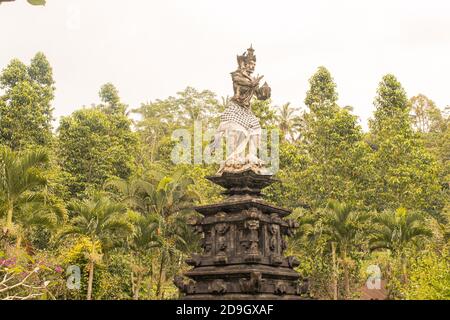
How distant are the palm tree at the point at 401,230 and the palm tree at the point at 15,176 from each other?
14.5 meters

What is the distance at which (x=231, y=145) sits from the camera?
13.1 m

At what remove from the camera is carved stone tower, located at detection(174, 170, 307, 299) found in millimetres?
11438

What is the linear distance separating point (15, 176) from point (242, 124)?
7.98 metres

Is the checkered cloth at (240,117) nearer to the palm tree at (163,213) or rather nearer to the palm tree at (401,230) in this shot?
the palm tree at (163,213)

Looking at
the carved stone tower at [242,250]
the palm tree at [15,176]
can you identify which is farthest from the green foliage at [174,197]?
the carved stone tower at [242,250]

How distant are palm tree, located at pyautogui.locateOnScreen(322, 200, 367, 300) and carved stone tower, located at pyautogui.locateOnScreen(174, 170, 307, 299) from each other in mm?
10574

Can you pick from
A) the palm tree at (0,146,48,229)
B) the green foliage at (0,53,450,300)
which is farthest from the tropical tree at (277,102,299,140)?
the palm tree at (0,146,48,229)

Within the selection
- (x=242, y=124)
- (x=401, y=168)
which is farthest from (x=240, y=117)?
(x=401, y=168)

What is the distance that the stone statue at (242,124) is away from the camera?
12898 mm

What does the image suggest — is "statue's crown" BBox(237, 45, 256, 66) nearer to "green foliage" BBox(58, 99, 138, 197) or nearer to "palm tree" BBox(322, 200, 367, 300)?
"palm tree" BBox(322, 200, 367, 300)

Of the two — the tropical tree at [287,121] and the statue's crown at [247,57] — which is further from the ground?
the tropical tree at [287,121]

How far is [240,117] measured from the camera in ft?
43.8

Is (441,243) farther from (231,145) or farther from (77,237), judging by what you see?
(77,237)
